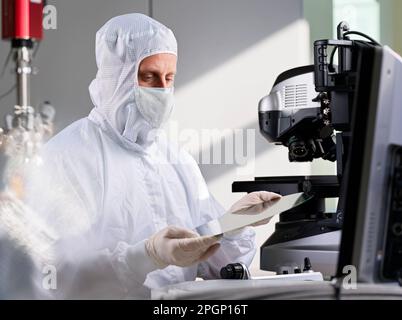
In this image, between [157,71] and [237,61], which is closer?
[157,71]

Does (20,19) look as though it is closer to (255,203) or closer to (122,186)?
(122,186)

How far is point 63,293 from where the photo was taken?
5.78 feet

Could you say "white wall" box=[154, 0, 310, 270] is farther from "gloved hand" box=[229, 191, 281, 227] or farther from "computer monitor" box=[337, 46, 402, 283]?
"computer monitor" box=[337, 46, 402, 283]

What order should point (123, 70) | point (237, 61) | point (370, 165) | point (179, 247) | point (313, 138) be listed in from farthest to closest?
point (237, 61), point (313, 138), point (123, 70), point (179, 247), point (370, 165)

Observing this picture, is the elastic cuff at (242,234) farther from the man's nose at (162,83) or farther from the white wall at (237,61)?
the man's nose at (162,83)

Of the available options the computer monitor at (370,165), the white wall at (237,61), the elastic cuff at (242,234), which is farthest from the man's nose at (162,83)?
the computer monitor at (370,165)

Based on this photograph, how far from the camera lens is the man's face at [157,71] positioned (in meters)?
1.87

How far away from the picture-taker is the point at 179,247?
4.97 feet

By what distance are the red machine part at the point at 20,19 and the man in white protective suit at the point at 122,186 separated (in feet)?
0.58

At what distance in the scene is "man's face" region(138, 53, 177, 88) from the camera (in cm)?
187

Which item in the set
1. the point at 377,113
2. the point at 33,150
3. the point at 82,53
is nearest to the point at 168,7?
the point at 82,53

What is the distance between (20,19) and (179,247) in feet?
2.07

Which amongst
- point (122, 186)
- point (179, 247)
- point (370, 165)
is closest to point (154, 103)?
point (122, 186)

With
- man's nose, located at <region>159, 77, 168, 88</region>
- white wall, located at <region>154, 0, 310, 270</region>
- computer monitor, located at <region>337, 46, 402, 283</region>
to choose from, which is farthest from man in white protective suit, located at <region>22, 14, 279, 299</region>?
computer monitor, located at <region>337, 46, 402, 283</region>
